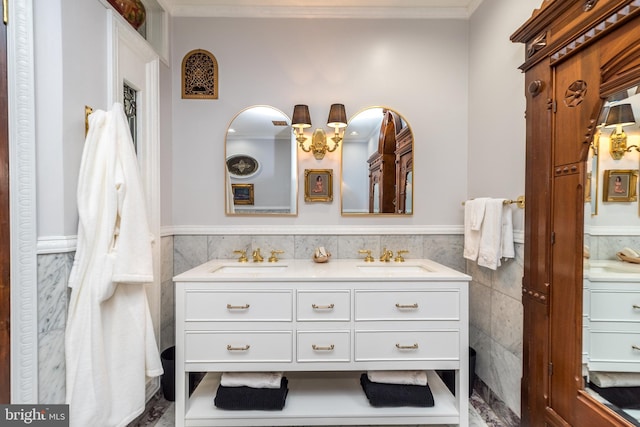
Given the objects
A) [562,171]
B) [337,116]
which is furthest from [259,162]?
[562,171]

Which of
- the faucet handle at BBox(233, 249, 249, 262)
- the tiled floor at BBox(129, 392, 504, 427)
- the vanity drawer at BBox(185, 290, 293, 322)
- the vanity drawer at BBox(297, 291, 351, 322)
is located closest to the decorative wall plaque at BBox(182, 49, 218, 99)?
the faucet handle at BBox(233, 249, 249, 262)

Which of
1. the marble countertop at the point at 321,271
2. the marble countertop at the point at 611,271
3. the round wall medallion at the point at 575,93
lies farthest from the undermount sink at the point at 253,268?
the round wall medallion at the point at 575,93

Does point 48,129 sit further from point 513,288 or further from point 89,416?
point 513,288

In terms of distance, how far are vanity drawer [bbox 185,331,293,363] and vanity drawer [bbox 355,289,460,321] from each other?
0.43 m

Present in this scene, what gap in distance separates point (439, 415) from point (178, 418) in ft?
4.68

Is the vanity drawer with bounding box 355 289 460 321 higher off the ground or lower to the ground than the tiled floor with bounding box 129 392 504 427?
higher

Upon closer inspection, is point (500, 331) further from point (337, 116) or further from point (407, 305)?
point (337, 116)

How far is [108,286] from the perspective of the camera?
1397 millimetres

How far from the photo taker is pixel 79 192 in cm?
139

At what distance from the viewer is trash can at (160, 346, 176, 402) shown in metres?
2.08

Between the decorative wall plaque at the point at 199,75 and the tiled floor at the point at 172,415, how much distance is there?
209cm

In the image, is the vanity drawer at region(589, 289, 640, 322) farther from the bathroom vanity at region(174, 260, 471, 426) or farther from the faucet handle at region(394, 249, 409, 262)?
the faucet handle at region(394, 249, 409, 262)

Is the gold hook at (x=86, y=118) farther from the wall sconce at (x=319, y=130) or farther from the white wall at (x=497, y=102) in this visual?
the white wall at (x=497, y=102)

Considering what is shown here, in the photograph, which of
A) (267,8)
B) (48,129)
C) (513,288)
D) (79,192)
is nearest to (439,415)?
(513,288)
